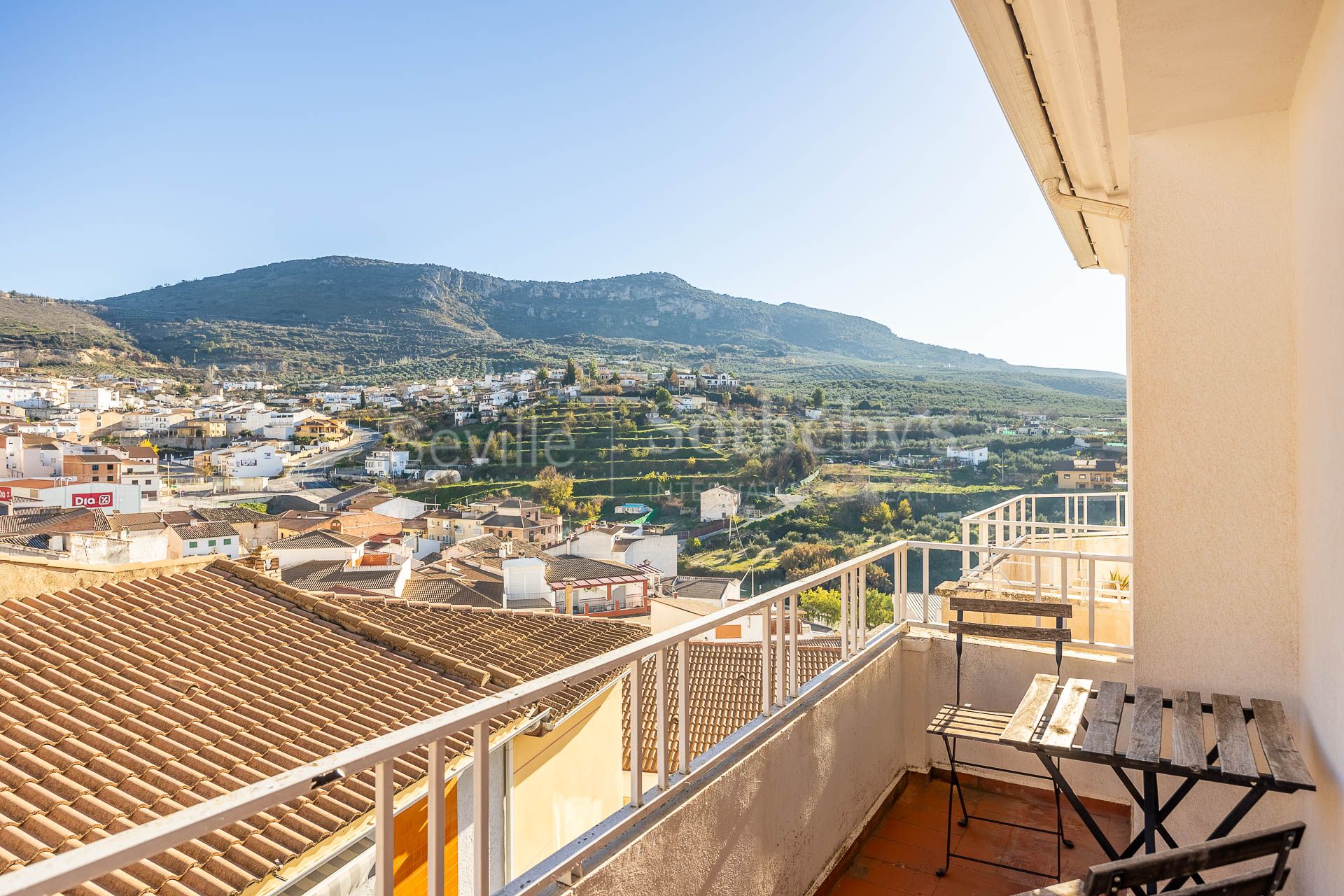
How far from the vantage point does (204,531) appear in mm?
26812

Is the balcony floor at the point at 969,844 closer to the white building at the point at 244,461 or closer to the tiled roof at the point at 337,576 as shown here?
the tiled roof at the point at 337,576

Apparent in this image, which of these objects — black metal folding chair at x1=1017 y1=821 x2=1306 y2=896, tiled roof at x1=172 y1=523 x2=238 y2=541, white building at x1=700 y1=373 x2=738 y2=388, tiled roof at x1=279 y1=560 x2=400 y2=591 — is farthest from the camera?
white building at x1=700 y1=373 x2=738 y2=388

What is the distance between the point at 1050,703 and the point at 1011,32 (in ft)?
6.53

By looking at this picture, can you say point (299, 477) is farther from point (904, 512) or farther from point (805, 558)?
point (904, 512)

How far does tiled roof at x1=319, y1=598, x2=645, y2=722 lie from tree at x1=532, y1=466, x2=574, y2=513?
28786 mm

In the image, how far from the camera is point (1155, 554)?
2342 mm

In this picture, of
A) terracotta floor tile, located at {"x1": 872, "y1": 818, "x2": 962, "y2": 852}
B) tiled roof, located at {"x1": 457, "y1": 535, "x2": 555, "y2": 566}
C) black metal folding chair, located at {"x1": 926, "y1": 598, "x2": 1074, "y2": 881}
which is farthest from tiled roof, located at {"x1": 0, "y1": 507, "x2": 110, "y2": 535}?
black metal folding chair, located at {"x1": 926, "y1": 598, "x2": 1074, "y2": 881}

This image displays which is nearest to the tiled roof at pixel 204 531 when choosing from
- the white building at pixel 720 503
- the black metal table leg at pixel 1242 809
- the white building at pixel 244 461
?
the white building at pixel 244 461

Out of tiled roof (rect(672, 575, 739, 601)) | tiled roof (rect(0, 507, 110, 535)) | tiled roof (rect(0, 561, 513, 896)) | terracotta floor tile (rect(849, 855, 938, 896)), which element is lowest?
tiled roof (rect(672, 575, 739, 601))

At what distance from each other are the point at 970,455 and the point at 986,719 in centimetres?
2727

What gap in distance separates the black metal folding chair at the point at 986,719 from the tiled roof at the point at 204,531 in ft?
88.0

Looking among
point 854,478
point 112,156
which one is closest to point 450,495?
point 854,478

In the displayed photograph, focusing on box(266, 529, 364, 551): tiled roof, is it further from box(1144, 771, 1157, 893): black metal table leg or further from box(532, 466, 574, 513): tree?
box(1144, 771, 1157, 893): black metal table leg

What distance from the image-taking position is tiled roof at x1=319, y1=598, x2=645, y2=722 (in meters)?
6.39
